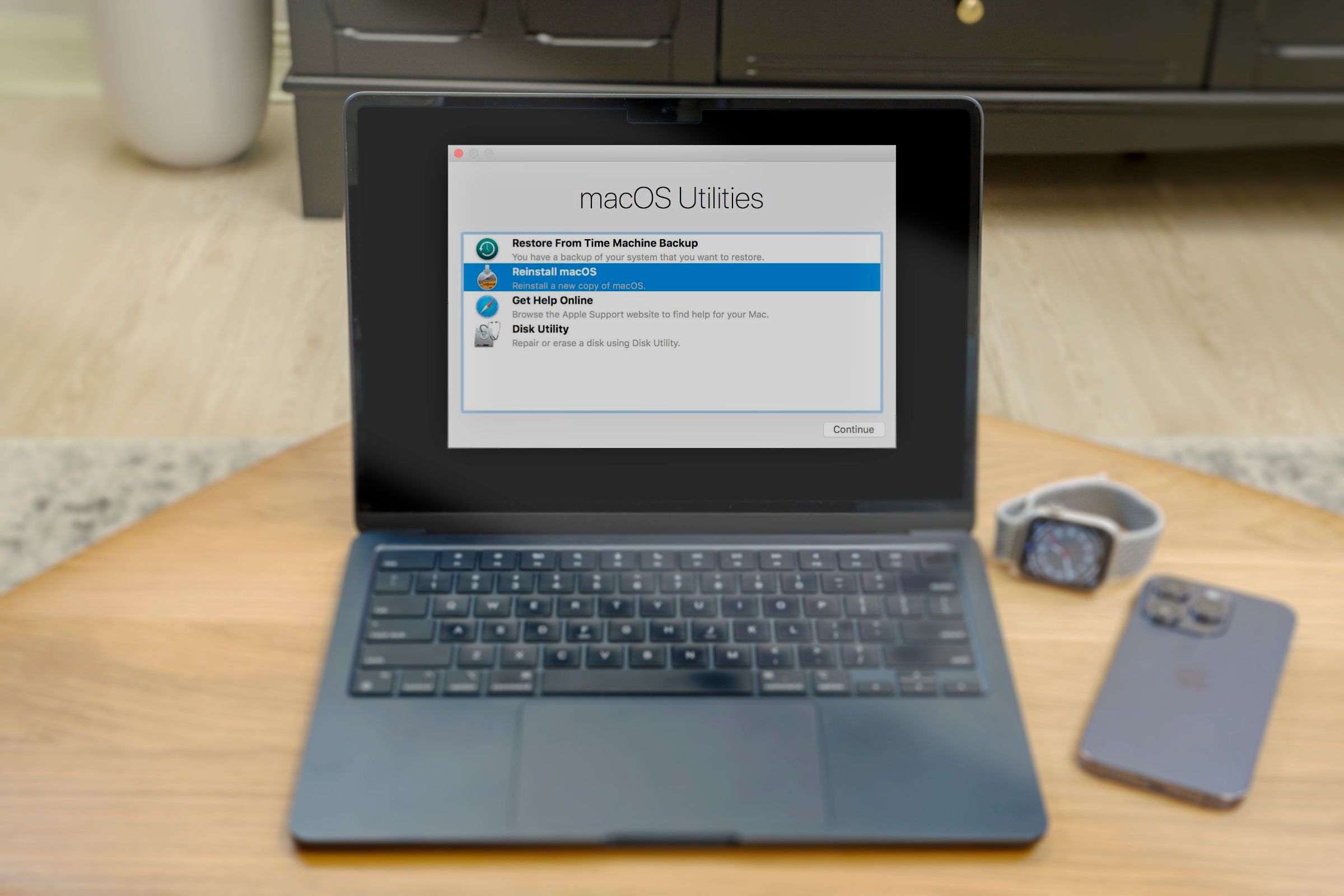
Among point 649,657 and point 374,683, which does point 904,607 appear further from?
point 374,683

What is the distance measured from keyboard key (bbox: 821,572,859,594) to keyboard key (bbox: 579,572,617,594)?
0.36ft

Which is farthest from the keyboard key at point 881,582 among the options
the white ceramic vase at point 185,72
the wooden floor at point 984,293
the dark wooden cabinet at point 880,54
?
the white ceramic vase at point 185,72

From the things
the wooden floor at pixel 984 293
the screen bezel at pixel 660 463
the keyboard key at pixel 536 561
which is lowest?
the wooden floor at pixel 984 293

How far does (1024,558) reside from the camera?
0.71 meters

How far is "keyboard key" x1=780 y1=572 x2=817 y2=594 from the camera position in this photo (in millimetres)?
672

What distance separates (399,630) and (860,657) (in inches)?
9.0

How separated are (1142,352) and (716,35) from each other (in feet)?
2.77

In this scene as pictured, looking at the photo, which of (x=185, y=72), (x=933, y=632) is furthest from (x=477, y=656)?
(x=185, y=72)

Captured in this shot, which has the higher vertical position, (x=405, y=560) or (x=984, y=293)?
(x=405, y=560)

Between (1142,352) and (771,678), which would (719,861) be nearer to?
(771,678)

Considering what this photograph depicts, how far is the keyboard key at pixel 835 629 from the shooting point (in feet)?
2.11

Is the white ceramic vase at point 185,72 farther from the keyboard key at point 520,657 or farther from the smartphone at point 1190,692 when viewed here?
the smartphone at point 1190,692

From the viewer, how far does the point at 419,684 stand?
2.01 ft

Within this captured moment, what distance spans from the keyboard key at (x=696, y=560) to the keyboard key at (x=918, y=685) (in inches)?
4.9
